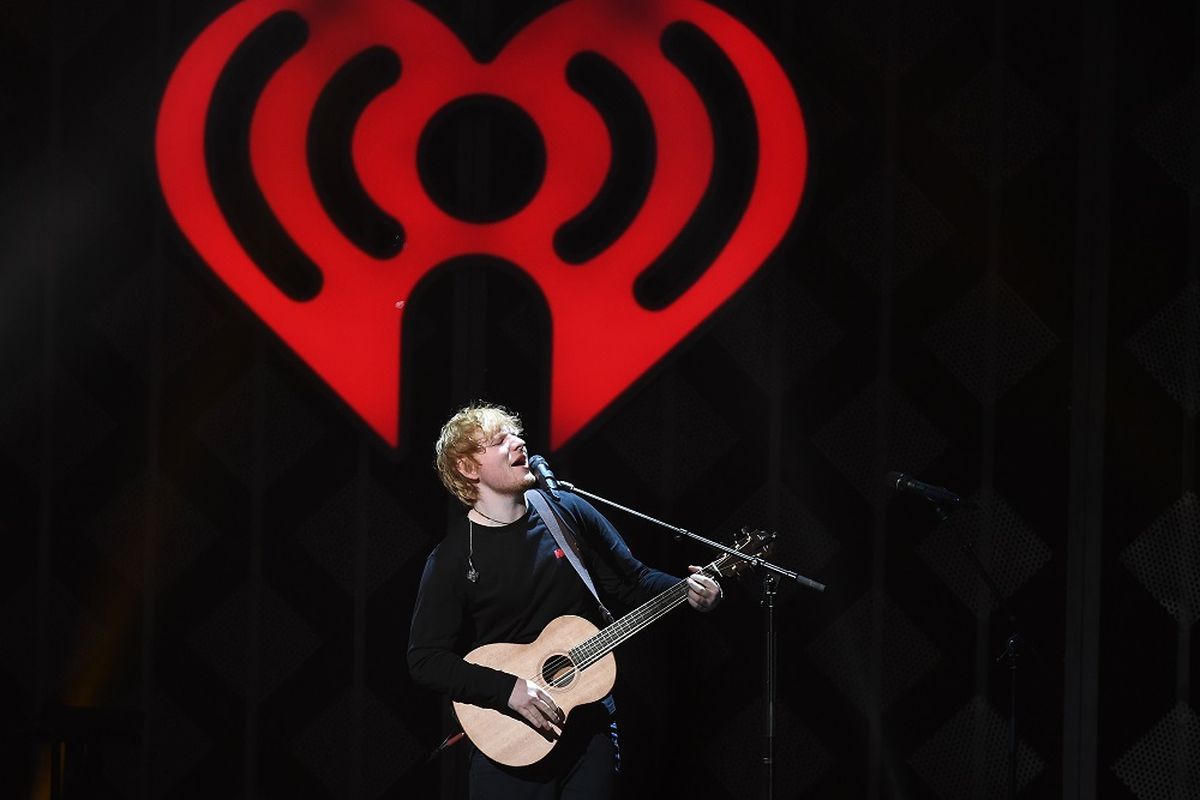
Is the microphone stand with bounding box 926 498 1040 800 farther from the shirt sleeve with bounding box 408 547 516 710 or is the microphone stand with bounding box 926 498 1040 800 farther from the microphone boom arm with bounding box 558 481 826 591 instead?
the shirt sleeve with bounding box 408 547 516 710

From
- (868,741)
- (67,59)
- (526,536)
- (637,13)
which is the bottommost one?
(868,741)

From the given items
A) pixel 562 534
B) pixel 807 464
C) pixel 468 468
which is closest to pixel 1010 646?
pixel 807 464

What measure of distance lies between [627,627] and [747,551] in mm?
438

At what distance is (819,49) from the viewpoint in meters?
4.79

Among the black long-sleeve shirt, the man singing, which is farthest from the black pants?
the black long-sleeve shirt

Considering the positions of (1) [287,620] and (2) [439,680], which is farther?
(1) [287,620]

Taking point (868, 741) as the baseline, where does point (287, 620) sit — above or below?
above

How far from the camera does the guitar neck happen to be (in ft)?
12.5

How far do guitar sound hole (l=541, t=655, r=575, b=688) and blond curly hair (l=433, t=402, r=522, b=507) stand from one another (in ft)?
1.80

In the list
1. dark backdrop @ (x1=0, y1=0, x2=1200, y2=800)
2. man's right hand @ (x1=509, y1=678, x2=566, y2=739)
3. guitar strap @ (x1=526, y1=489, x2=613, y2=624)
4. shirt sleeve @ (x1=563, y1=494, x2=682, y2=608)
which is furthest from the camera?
dark backdrop @ (x1=0, y1=0, x2=1200, y2=800)

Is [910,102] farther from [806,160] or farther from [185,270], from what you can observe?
[185,270]

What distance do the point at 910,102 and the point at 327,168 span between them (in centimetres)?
216

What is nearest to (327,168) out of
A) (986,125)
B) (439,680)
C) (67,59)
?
(67,59)

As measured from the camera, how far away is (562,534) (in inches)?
156
